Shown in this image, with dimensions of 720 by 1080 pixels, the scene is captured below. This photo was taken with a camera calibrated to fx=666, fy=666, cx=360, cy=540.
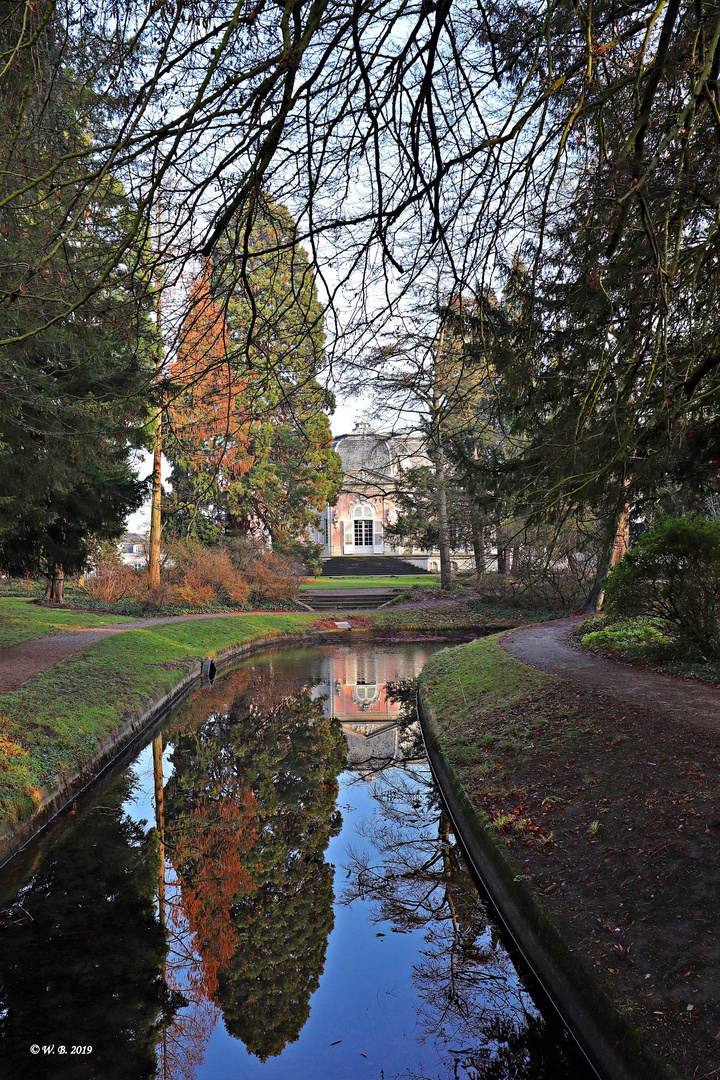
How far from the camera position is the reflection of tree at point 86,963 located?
140 inches

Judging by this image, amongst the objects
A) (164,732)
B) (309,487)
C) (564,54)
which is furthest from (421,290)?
(309,487)

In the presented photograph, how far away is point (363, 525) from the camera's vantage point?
4325 cm

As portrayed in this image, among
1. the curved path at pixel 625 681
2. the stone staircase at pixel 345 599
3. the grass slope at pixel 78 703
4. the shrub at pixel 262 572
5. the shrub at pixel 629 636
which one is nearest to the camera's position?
the grass slope at pixel 78 703

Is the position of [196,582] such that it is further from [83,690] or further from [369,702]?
[83,690]

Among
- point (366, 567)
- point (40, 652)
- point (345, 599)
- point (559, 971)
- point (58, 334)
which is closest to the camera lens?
point (559, 971)

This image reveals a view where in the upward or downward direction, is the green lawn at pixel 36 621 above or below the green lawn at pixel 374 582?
below

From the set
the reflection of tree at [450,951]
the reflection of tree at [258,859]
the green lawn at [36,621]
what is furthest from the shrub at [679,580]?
the green lawn at [36,621]

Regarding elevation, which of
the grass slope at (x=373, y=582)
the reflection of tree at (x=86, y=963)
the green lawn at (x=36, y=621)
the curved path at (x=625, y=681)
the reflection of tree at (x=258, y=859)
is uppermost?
the grass slope at (x=373, y=582)

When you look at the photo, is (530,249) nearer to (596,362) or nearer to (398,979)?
(596,362)

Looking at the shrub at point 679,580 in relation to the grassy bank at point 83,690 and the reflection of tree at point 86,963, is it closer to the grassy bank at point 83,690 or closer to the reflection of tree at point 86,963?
the reflection of tree at point 86,963

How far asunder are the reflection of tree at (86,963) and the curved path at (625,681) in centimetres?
530

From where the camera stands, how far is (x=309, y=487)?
25.8 m

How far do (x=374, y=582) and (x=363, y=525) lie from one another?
1232cm

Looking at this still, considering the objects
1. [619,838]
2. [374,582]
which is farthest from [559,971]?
[374,582]
